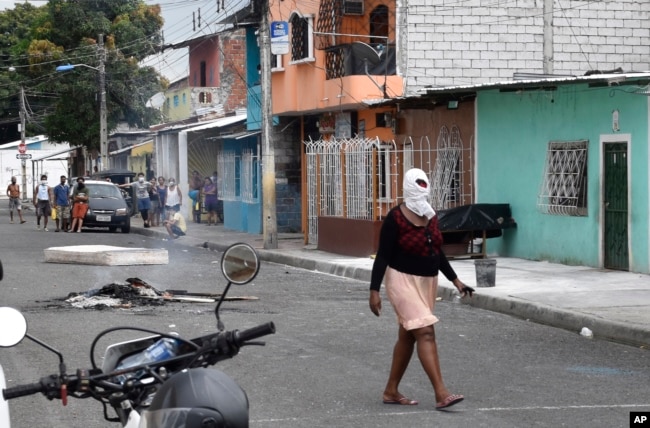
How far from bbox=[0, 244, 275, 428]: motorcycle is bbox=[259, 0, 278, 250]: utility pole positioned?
2172cm

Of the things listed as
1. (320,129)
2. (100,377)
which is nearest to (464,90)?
(320,129)

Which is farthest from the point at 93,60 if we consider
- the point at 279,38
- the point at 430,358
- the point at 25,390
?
the point at 25,390

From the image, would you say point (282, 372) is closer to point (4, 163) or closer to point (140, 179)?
point (140, 179)

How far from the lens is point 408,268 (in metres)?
8.99

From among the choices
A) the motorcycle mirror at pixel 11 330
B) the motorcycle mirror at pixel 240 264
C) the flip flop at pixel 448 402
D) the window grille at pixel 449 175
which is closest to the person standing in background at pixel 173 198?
the window grille at pixel 449 175

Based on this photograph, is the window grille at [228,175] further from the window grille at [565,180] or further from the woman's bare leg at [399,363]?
the woman's bare leg at [399,363]

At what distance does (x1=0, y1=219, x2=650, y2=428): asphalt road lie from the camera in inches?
334

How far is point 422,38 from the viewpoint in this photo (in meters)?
27.2

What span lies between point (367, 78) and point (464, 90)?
5637mm

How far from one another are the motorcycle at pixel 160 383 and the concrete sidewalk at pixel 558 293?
875cm

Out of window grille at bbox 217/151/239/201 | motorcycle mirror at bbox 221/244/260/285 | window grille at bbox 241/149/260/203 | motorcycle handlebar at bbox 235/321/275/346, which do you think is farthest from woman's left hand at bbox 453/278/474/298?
window grille at bbox 217/151/239/201

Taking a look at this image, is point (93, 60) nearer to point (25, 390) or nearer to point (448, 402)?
point (448, 402)

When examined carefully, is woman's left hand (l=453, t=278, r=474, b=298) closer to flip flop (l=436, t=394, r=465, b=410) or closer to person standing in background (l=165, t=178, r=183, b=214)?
flip flop (l=436, t=394, r=465, b=410)

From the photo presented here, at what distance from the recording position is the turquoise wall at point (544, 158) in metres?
18.3
